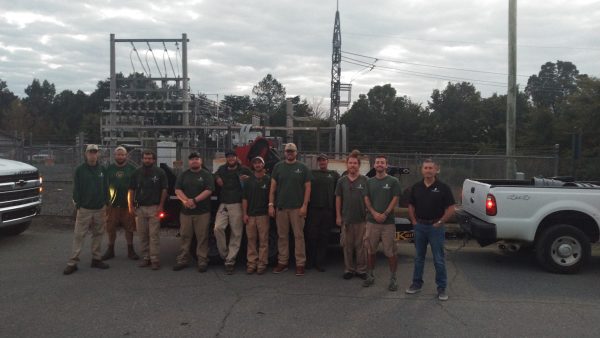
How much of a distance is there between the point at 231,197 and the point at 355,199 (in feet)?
5.87

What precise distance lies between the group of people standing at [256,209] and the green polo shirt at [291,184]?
0.5 inches

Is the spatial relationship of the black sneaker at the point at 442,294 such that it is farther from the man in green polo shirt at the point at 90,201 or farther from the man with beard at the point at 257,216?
the man in green polo shirt at the point at 90,201

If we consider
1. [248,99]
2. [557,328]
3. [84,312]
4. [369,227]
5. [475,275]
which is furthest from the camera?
[248,99]

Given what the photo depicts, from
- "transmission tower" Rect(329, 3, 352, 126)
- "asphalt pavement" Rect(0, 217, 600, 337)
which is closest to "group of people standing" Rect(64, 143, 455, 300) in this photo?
"asphalt pavement" Rect(0, 217, 600, 337)

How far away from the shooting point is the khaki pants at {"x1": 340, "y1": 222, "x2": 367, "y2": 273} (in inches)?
271

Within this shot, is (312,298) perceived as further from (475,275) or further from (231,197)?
(475,275)

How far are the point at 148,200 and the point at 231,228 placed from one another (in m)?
1.30

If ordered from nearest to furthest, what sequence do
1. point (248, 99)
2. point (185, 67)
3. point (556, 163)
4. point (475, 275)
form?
point (475, 275), point (556, 163), point (185, 67), point (248, 99)

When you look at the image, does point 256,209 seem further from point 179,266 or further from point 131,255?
point 131,255

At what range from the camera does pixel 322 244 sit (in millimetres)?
7363

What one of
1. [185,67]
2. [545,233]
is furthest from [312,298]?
[185,67]

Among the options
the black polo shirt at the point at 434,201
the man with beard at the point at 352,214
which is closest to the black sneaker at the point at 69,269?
the man with beard at the point at 352,214

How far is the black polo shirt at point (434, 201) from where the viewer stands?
6066 mm

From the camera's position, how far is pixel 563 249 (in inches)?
287
